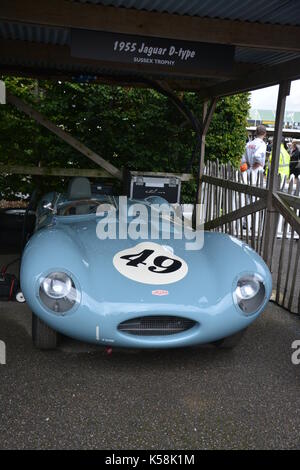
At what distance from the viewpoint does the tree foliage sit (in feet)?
27.9

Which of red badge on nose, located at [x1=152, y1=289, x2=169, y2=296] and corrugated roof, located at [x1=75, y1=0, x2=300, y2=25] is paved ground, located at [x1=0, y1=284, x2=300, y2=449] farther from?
corrugated roof, located at [x1=75, y1=0, x2=300, y2=25]

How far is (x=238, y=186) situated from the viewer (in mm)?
5742

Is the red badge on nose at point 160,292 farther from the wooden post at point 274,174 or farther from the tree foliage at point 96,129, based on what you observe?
the tree foliage at point 96,129

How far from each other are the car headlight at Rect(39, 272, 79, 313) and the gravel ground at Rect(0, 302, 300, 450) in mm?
471

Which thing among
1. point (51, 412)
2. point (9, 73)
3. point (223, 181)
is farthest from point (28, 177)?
point (51, 412)

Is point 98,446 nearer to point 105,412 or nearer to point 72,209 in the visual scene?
point 105,412

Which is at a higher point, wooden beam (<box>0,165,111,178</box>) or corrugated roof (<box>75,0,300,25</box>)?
corrugated roof (<box>75,0,300,25</box>)

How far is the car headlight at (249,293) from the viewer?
3.00m

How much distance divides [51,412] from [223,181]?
445cm

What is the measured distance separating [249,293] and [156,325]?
0.64 meters

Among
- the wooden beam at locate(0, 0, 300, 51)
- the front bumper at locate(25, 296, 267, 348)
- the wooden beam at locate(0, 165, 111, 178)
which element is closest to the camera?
the front bumper at locate(25, 296, 267, 348)

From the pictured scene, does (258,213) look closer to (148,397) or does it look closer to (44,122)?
(44,122)

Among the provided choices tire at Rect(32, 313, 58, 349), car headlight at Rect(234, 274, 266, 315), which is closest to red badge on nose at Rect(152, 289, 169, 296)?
car headlight at Rect(234, 274, 266, 315)

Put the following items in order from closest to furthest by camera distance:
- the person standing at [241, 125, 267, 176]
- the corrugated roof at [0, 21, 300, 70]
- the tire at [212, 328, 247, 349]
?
1. the tire at [212, 328, 247, 349]
2. the corrugated roof at [0, 21, 300, 70]
3. the person standing at [241, 125, 267, 176]
